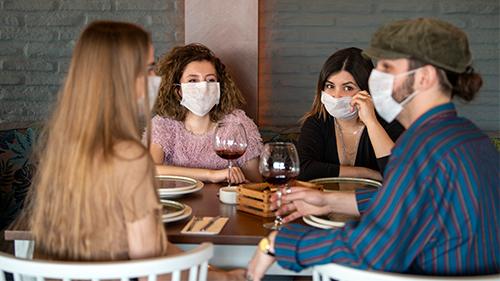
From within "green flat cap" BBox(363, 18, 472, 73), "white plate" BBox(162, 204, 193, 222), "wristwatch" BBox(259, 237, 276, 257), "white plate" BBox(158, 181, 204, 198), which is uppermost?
"green flat cap" BBox(363, 18, 472, 73)

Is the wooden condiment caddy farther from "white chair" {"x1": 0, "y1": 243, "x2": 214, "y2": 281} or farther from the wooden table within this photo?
"white chair" {"x1": 0, "y1": 243, "x2": 214, "y2": 281}

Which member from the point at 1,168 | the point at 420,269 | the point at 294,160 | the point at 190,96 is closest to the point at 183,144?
the point at 190,96

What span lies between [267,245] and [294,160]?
0.41m

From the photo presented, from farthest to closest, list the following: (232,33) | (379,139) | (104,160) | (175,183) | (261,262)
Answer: (232,33) < (379,139) < (175,183) < (261,262) < (104,160)

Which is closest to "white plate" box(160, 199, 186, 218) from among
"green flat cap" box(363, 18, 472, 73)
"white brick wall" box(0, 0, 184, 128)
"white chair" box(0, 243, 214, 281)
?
"white chair" box(0, 243, 214, 281)

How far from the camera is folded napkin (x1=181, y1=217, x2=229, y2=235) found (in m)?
1.82

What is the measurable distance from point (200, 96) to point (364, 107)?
0.67m

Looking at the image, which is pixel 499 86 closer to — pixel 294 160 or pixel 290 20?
pixel 290 20

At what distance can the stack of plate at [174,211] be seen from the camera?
74.5 inches

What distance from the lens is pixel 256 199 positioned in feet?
6.67

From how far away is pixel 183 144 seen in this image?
2943 millimetres

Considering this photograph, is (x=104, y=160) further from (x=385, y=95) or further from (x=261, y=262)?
(x=385, y=95)

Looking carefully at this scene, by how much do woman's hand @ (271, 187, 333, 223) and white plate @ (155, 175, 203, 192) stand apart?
40 centimetres

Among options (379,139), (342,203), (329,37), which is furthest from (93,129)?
(329,37)
